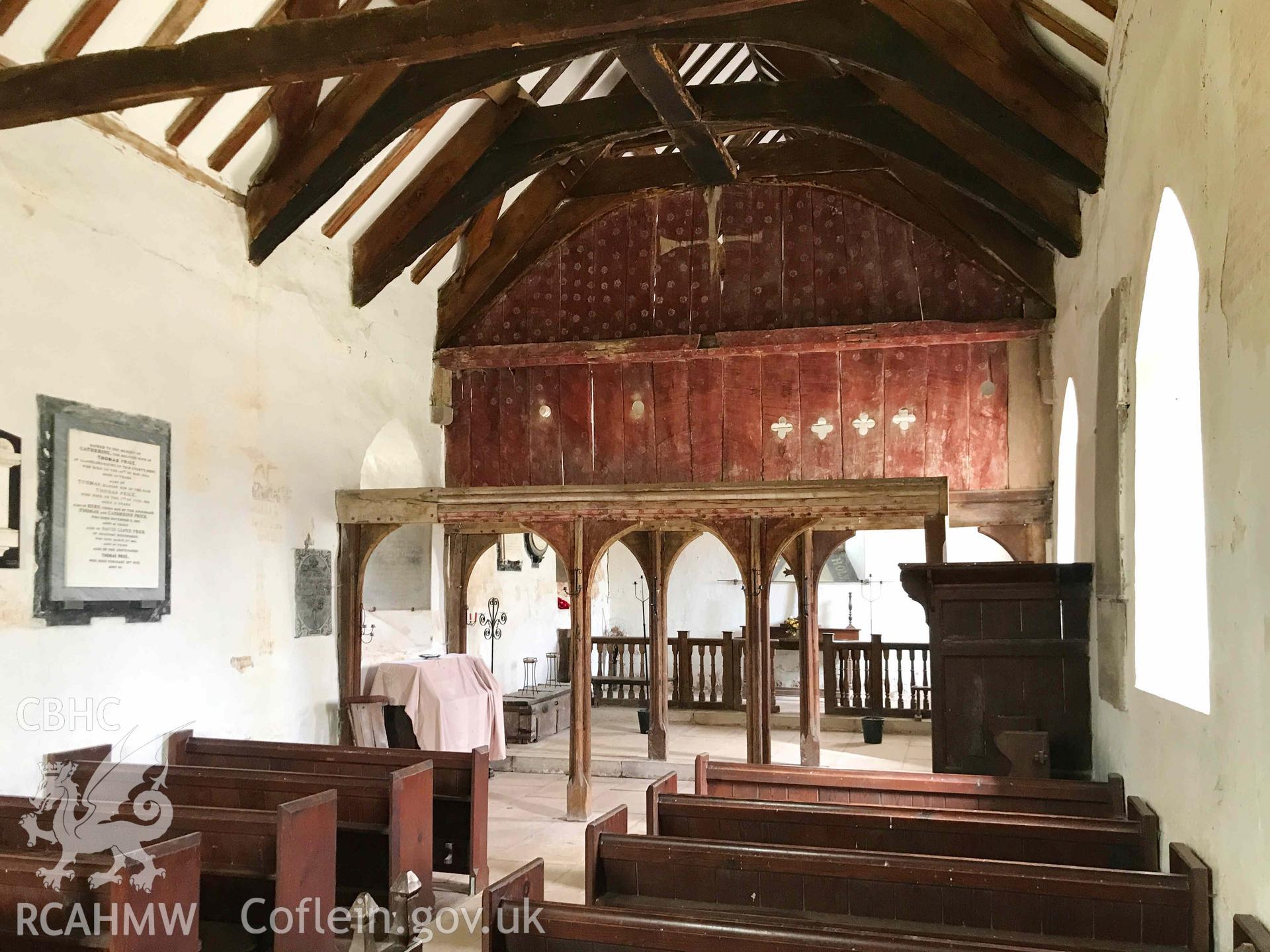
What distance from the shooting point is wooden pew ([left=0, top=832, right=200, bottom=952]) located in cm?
308

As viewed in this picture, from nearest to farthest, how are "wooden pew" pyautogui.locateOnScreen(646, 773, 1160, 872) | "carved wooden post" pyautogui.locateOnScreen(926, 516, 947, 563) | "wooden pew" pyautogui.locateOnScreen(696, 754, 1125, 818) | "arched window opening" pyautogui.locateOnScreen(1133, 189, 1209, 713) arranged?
"arched window opening" pyautogui.locateOnScreen(1133, 189, 1209, 713) < "wooden pew" pyautogui.locateOnScreen(646, 773, 1160, 872) < "wooden pew" pyautogui.locateOnScreen(696, 754, 1125, 818) < "carved wooden post" pyautogui.locateOnScreen(926, 516, 947, 563)

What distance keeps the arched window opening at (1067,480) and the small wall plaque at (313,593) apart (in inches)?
195

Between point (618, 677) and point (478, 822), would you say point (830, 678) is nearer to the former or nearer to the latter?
point (618, 677)

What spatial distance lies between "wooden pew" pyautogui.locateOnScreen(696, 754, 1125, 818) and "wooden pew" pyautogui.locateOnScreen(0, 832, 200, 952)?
210 cm

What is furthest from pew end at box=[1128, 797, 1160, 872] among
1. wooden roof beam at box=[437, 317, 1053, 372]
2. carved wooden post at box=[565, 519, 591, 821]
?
wooden roof beam at box=[437, 317, 1053, 372]

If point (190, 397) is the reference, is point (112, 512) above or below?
below

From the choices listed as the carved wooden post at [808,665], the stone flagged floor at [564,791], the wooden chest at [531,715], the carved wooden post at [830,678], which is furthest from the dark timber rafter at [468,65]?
the carved wooden post at [830,678]

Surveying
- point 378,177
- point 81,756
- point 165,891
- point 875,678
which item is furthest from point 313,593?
point 875,678

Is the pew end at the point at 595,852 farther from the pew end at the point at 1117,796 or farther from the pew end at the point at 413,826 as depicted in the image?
the pew end at the point at 1117,796

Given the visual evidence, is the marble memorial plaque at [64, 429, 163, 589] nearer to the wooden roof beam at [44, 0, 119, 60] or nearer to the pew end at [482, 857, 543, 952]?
the wooden roof beam at [44, 0, 119, 60]

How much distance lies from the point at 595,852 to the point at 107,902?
1.46 meters

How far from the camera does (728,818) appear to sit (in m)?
4.13

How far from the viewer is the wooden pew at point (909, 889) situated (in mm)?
3123

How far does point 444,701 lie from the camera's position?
7801 mm
